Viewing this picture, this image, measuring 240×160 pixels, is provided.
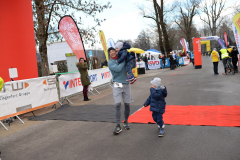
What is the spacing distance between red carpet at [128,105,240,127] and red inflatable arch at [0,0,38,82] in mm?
4654

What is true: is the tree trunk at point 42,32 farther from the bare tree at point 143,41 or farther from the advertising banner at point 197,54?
the bare tree at point 143,41

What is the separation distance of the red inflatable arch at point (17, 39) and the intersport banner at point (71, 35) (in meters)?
2.09

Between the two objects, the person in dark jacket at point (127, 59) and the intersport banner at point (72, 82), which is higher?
the person in dark jacket at point (127, 59)

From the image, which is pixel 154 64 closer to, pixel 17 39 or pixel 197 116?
pixel 17 39

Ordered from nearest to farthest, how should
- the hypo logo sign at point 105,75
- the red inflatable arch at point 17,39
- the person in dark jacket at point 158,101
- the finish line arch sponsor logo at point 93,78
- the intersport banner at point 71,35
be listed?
the person in dark jacket at point 158,101, the red inflatable arch at point 17,39, the intersport banner at point 71,35, the finish line arch sponsor logo at point 93,78, the hypo logo sign at point 105,75

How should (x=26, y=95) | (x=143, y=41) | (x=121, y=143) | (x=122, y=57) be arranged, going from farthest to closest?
1. (x=143, y=41)
2. (x=26, y=95)
3. (x=122, y=57)
4. (x=121, y=143)

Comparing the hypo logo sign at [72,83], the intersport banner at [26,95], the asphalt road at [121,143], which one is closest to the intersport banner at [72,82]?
the hypo logo sign at [72,83]

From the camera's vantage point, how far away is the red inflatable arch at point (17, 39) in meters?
7.53

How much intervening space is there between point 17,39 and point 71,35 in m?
3.26

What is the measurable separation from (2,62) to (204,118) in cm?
659

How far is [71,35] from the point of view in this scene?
1087 cm

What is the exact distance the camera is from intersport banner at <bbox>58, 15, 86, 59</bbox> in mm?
10561

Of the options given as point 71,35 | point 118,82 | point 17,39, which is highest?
point 71,35

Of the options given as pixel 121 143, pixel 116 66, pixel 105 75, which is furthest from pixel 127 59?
pixel 105 75
